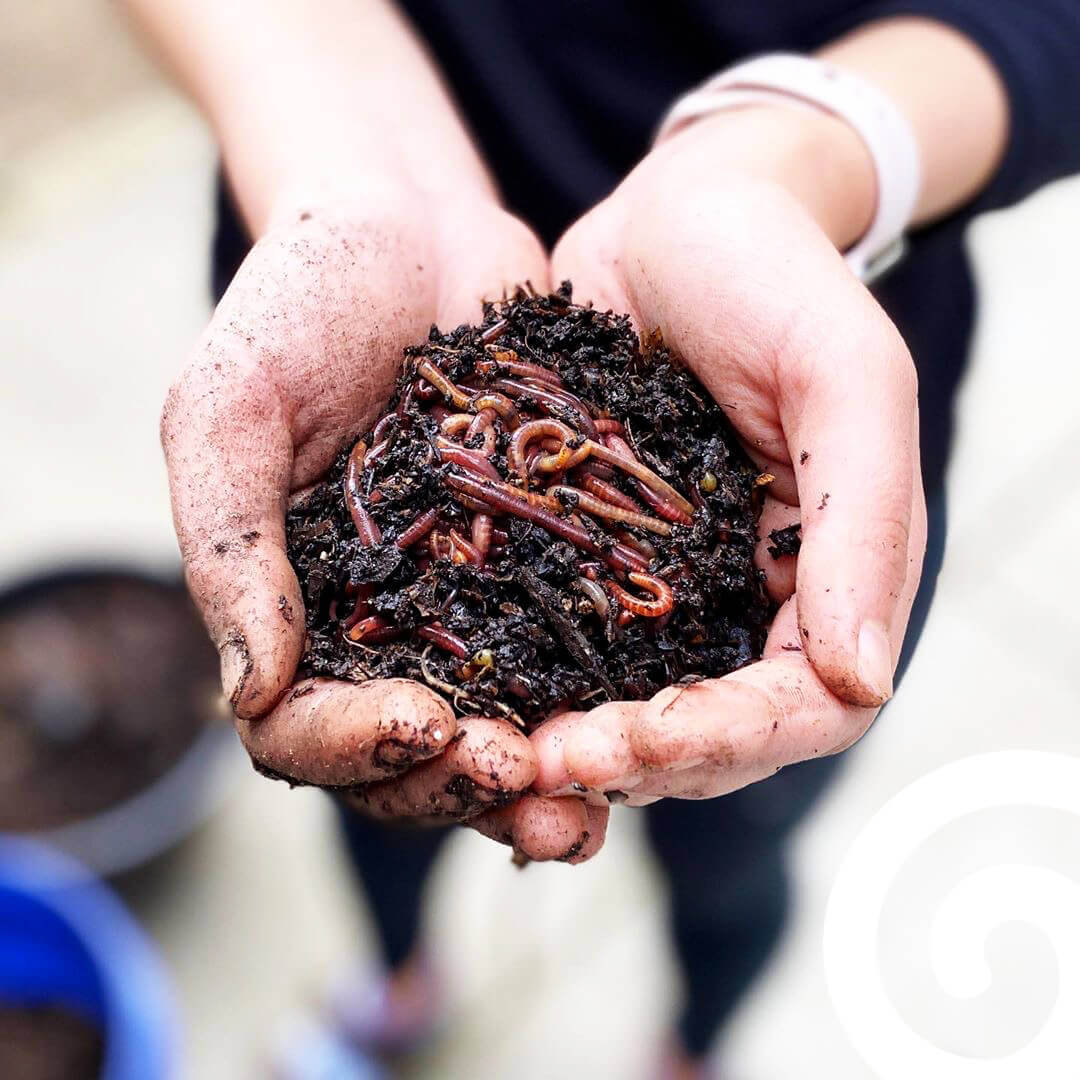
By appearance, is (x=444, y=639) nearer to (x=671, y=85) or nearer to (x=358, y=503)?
(x=358, y=503)

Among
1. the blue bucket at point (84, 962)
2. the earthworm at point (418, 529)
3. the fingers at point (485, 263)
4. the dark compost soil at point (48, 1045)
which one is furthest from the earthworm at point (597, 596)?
the dark compost soil at point (48, 1045)

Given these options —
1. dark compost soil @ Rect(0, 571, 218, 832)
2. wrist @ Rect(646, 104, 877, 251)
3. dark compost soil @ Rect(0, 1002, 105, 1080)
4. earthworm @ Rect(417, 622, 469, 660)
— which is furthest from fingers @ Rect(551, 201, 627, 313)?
dark compost soil @ Rect(0, 1002, 105, 1080)

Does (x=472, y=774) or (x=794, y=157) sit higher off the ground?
(x=794, y=157)

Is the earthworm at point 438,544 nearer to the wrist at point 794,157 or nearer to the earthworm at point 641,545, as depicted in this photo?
the earthworm at point 641,545

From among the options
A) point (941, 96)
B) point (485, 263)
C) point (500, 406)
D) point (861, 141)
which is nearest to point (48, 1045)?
point (500, 406)

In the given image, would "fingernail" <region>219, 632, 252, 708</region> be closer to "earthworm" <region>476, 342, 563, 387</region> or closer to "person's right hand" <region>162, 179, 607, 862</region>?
"person's right hand" <region>162, 179, 607, 862</region>
